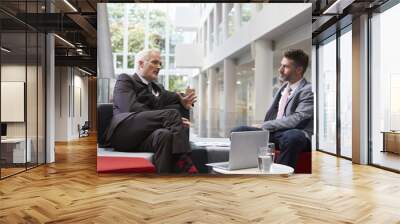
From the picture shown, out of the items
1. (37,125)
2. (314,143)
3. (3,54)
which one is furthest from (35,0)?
(314,143)

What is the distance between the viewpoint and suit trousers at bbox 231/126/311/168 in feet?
20.4

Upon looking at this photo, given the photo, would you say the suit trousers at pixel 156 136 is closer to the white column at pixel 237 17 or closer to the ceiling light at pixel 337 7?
the white column at pixel 237 17

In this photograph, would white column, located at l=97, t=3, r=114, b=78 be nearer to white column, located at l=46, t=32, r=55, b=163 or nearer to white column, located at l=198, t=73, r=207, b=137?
white column, located at l=198, t=73, r=207, b=137

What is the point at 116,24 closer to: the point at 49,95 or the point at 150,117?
the point at 150,117

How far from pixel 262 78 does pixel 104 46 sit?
2.43m

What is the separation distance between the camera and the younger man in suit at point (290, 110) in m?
6.21

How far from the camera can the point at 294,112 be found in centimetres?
622

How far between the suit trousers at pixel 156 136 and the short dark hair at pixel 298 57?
1.89 metres

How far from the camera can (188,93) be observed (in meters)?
6.27

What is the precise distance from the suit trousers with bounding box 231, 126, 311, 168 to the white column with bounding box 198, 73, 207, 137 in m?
0.45

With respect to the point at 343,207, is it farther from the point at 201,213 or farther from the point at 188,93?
the point at 188,93

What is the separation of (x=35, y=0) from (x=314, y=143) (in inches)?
301

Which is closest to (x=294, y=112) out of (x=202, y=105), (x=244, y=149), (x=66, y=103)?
(x=244, y=149)

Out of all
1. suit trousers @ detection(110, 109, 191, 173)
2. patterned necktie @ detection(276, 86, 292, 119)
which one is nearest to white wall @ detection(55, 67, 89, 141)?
suit trousers @ detection(110, 109, 191, 173)
